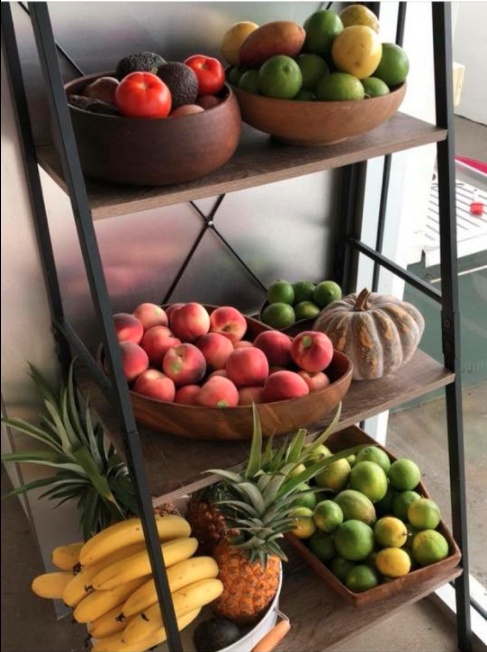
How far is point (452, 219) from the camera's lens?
1348mm

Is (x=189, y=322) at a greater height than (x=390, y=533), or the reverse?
(x=189, y=322)

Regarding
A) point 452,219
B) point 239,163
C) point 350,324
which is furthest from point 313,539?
point 239,163

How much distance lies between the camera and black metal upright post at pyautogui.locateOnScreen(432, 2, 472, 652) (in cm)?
122

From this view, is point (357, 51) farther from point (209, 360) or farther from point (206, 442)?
point (206, 442)

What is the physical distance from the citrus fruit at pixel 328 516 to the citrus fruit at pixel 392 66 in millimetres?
855

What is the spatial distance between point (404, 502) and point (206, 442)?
1.74ft

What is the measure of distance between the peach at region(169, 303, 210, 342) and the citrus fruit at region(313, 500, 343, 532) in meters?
0.48

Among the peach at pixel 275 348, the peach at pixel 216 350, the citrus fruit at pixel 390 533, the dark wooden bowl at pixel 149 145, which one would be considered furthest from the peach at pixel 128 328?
the citrus fruit at pixel 390 533

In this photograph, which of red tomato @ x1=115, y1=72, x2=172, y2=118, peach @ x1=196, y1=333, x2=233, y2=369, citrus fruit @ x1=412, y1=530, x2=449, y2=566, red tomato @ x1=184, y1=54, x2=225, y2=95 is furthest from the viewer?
citrus fruit @ x1=412, y1=530, x2=449, y2=566

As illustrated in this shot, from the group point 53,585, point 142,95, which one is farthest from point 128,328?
point 53,585

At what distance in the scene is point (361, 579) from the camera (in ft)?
5.02

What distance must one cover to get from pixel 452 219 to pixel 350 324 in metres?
0.27

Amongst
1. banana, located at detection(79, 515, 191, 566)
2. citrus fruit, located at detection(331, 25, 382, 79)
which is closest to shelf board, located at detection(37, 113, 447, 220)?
citrus fruit, located at detection(331, 25, 382, 79)

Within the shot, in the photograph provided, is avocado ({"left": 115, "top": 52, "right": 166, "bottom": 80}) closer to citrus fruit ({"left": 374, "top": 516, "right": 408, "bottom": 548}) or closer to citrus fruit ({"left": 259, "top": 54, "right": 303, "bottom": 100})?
citrus fruit ({"left": 259, "top": 54, "right": 303, "bottom": 100})
